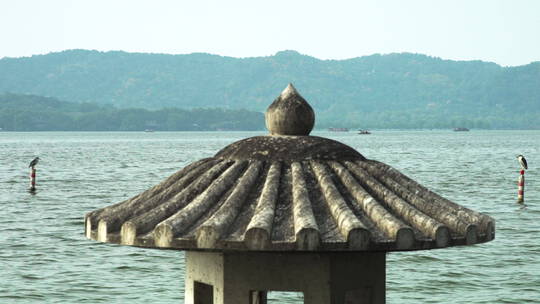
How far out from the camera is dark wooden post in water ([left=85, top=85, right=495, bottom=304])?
14.3ft

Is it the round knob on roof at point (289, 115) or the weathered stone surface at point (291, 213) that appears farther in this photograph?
the round knob on roof at point (289, 115)

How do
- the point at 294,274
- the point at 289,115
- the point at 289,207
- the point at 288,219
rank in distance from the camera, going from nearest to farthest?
the point at 288,219, the point at 289,207, the point at 294,274, the point at 289,115

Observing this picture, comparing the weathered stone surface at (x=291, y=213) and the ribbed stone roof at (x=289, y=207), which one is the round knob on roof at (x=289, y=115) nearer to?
Result: the ribbed stone roof at (x=289, y=207)

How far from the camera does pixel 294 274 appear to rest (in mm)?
4859

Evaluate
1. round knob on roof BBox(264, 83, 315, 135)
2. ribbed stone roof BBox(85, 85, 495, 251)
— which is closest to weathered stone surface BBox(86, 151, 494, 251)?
ribbed stone roof BBox(85, 85, 495, 251)

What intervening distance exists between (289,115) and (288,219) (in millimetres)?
835

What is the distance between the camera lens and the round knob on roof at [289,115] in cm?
519

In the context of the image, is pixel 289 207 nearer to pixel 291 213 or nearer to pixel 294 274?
pixel 291 213

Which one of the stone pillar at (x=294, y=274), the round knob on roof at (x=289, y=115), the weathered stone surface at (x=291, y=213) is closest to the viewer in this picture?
the weathered stone surface at (x=291, y=213)

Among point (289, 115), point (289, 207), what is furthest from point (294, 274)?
point (289, 115)

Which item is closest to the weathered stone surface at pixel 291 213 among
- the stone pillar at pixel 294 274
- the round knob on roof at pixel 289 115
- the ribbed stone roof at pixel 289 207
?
the ribbed stone roof at pixel 289 207

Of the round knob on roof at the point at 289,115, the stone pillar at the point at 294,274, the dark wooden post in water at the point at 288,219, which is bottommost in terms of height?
the stone pillar at the point at 294,274

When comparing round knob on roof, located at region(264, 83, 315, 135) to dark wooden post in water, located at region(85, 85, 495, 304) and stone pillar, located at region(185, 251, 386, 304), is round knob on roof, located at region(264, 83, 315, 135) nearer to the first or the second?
dark wooden post in water, located at region(85, 85, 495, 304)

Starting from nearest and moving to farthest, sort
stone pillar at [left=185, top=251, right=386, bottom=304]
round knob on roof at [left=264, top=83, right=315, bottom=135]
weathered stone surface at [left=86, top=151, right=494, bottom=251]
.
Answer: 1. weathered stone surface at [left=86, top=151, right=494, bottom=251]
2. stone pillar at [left=185, top=251, right=386, bottom=304]
3. round knob on roof at [left=264, top=83, right=315, bottom=135]
